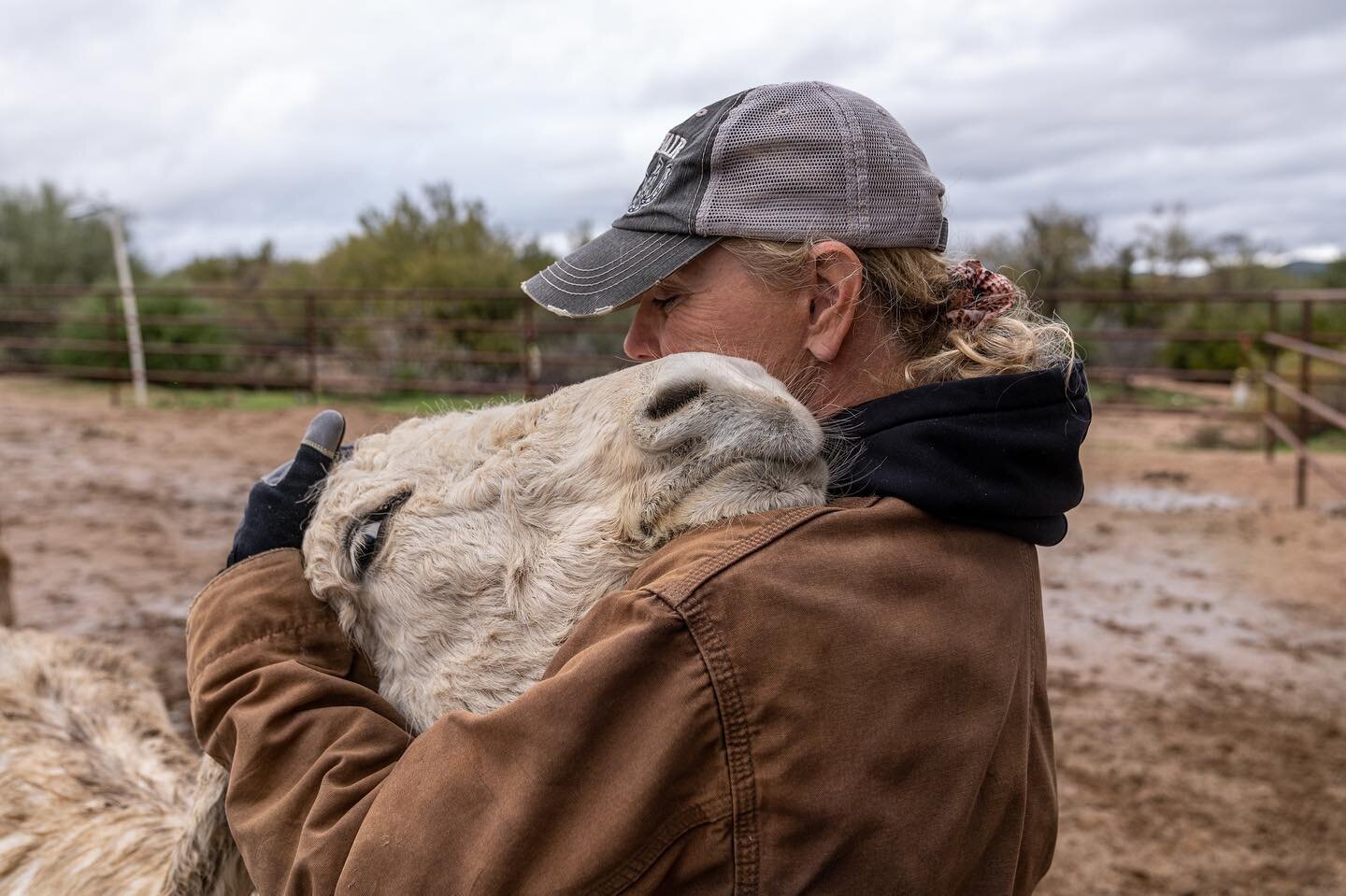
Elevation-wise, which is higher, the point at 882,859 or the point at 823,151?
the point at 823,151

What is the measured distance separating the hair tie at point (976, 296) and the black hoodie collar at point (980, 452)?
0.20 metres

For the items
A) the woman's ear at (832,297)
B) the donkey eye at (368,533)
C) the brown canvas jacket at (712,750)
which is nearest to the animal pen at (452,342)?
the woman's ear at (832,297)

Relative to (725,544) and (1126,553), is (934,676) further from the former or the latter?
(1126,553)

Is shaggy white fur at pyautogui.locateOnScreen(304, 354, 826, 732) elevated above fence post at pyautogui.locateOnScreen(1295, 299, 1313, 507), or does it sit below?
above

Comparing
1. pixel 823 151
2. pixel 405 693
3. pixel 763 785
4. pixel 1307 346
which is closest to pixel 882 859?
pixel 763 785

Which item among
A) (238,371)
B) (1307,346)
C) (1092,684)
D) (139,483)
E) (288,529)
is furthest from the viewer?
(238,371)

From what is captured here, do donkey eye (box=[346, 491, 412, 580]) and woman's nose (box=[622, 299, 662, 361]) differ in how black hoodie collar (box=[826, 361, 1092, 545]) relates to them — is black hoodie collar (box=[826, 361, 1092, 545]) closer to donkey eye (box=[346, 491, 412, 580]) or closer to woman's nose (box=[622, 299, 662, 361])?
woman's nose (box=[622, 299, 662, 361])

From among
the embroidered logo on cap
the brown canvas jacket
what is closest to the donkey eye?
the brown canvas jacket

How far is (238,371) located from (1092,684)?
16.2m

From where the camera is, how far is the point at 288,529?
4.92 ft

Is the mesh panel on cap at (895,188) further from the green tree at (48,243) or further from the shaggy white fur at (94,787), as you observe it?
the green tree at (48,243)

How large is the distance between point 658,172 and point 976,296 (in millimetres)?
519

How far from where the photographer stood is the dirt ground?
3.56 metres

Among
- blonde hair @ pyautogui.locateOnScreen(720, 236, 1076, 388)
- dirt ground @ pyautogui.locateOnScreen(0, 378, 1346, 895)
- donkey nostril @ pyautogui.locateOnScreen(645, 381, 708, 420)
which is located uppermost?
blonde hair @ pyautogui.locateOnScreen(720, 236, 1076, 388)
